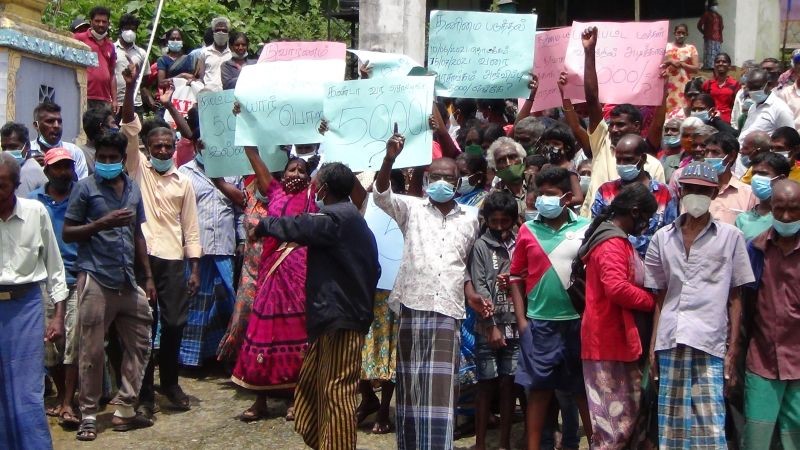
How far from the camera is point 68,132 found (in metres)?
9.04

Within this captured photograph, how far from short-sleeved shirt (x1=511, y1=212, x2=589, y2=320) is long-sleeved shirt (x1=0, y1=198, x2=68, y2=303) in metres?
2.64

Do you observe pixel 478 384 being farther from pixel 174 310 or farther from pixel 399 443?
pixel 174 310

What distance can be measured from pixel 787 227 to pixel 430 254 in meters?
1.96

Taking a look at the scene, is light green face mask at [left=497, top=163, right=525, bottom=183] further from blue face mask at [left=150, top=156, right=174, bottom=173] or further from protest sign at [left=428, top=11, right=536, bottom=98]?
blue face mask at [left=150, top=156, right=174, bottom=173]

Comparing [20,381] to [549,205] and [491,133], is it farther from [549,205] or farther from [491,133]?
[491,133]

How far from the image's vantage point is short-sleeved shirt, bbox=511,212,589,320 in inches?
247

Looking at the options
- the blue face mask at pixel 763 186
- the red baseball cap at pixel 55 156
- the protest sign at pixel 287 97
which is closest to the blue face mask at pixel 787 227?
the blue face mask at pixel 763 186

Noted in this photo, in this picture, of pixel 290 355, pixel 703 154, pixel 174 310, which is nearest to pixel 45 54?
pixel 174 310

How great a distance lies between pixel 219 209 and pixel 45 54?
1.89 m

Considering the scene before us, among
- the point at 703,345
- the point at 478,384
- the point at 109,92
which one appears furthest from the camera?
the point at 109,92

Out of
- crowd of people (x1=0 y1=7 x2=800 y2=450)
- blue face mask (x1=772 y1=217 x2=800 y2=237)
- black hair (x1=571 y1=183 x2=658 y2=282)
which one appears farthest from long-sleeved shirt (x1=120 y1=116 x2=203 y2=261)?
blue face mask (x1=772 y1=217 x2=800 y2=237)

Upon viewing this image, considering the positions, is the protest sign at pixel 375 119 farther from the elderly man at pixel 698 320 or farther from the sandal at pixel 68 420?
the sandal at pixel 68 420

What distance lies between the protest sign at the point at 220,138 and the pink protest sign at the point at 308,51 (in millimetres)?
503

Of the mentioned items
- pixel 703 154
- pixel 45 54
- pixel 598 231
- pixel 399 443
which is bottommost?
pixel 399 443
